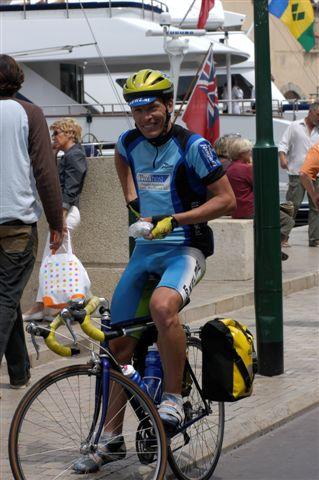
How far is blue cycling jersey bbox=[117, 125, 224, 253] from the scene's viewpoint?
562cm

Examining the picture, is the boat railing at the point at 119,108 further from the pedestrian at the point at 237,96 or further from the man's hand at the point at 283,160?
the man's hand at the point at 283,160

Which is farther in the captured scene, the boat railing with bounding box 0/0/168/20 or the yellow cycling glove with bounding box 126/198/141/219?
the boat railing with bounding box 0/0/168/20

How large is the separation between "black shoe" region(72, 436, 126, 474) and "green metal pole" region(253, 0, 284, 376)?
9.24ft

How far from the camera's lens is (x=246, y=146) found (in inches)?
529

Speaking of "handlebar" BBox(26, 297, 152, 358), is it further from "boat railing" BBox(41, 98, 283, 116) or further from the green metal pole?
"boat railing" BBox(41, 98, 283, 116)

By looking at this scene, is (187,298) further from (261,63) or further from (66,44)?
(66,44)

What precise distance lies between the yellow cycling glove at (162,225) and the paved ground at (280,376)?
1.36 m

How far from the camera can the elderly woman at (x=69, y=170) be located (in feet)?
33.0

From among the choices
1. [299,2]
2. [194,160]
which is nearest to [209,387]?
[194,160]

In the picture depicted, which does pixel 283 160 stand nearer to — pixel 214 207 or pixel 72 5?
pixel 72 5

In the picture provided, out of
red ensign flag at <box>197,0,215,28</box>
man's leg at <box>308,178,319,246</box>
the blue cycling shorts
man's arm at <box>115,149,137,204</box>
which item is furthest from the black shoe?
red ensign flag at <box>197,0,215,28</box>

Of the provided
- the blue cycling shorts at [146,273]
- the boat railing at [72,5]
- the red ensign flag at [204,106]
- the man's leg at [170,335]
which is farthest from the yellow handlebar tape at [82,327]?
the boat railing at [72,5]

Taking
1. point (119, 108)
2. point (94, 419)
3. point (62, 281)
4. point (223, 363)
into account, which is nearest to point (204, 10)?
point (119, 108)

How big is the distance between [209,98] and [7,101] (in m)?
9.10
